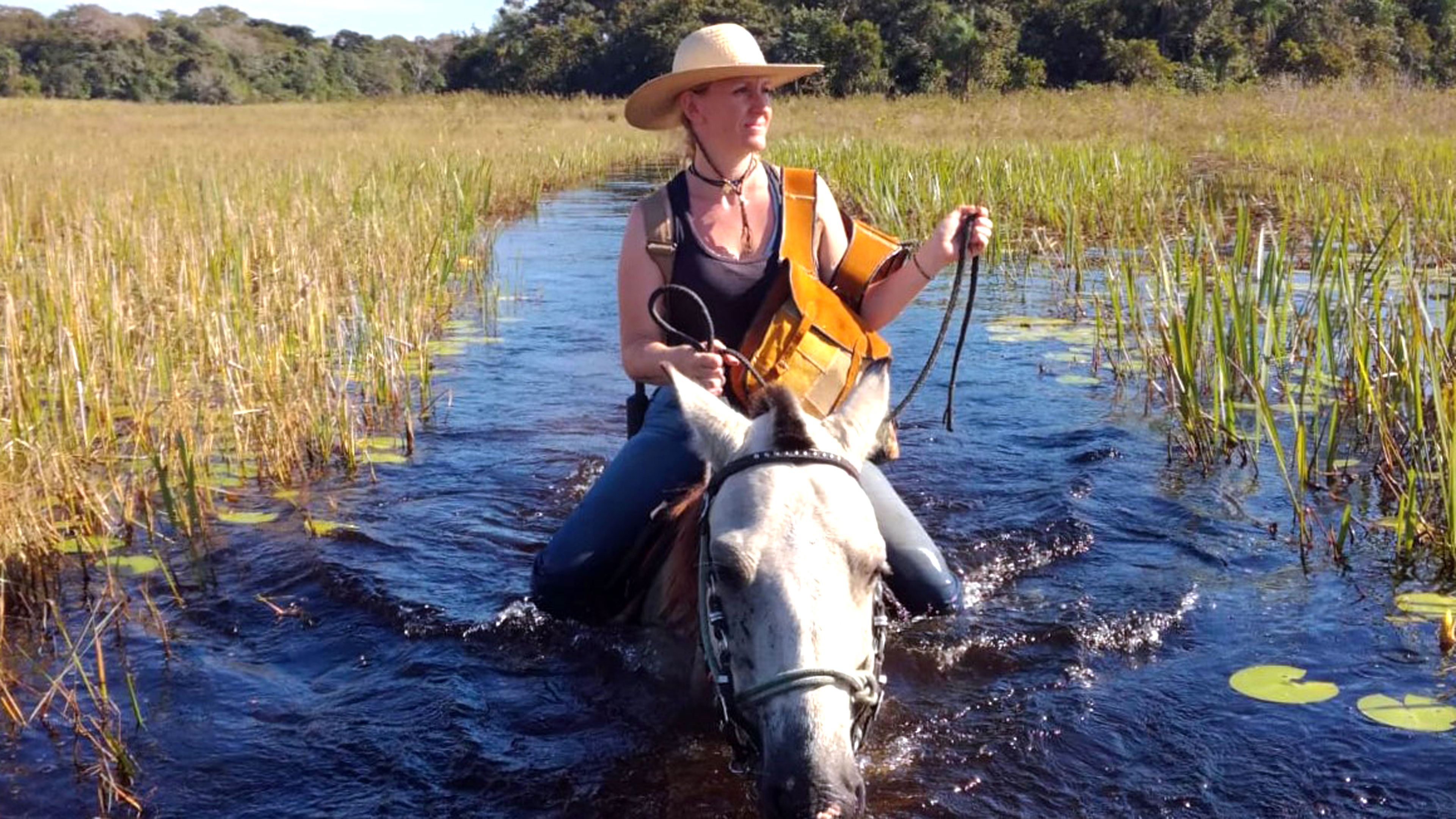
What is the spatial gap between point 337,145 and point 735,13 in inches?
1307

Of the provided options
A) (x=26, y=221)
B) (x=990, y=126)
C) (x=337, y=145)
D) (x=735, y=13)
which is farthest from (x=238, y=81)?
(x=26, y=221)

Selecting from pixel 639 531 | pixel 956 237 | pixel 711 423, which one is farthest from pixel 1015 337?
pixel 711 423

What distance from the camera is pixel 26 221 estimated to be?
906 centimetres

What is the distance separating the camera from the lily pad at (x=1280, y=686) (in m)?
3.74

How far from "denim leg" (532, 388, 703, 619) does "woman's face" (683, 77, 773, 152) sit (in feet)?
2.94

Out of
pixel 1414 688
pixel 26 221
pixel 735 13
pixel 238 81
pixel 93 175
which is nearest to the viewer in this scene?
pixel 1414 688

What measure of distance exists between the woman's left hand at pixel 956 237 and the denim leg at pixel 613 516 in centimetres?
90

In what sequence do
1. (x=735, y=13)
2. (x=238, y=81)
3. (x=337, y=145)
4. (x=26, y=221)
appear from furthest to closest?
(x=238, y=81)
(x=735, y=13)
(x=337, y=145)
(x=26, y=221)

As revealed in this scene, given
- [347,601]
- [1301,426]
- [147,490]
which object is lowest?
[347,601]

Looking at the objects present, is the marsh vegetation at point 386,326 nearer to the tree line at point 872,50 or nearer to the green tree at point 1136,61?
the tree line at point 872,50

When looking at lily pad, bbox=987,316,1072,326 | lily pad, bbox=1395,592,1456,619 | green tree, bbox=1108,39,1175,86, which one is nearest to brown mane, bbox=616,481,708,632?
lily pad, bbox=1395,592,1456,619

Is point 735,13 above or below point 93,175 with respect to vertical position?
above

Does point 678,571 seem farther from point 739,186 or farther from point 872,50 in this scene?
point 872,50

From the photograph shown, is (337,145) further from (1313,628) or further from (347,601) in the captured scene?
(1313,628)
